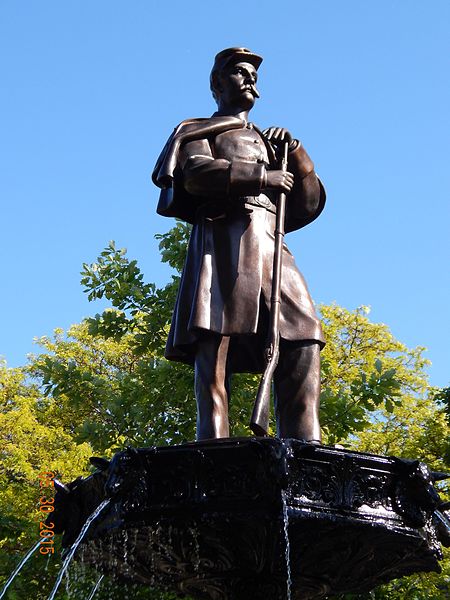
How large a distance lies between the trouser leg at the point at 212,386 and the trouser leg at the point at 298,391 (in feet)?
1.23

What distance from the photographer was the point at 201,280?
6816mm

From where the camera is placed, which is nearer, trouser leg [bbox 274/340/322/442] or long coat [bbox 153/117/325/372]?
trouser leg [bbox 274/340/322/442]

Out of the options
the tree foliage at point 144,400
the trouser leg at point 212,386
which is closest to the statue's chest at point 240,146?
the trouser leg at point 212,386

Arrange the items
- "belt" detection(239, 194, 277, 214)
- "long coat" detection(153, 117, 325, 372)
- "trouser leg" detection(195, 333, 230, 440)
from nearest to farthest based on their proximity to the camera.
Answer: "trouser leg" detection(195, 333, 230, 440) → "long coat" detection(153, 117, 325, 372) → "belt" detection(239, 194, 277, 214)

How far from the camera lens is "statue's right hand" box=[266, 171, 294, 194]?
696cm

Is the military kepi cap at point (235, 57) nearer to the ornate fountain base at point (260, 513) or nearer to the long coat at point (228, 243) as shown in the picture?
the long coat at point (228, 243)

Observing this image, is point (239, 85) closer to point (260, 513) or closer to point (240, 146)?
point (240, 146)

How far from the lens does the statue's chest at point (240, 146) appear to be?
726 centimetres

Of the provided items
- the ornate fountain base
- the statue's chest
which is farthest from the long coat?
the ornate fountain base

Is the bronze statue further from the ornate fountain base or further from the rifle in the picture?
the ornate fountain base

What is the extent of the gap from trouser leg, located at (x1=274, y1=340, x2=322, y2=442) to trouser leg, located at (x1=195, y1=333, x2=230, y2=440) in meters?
A: 0.38

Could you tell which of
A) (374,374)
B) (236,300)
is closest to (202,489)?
(236,300)

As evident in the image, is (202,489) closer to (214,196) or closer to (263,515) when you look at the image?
(263,515)

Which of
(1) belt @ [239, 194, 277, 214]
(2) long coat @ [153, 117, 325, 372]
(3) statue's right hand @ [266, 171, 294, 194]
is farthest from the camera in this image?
(1) belt @ [239, 194, 277, 214]
